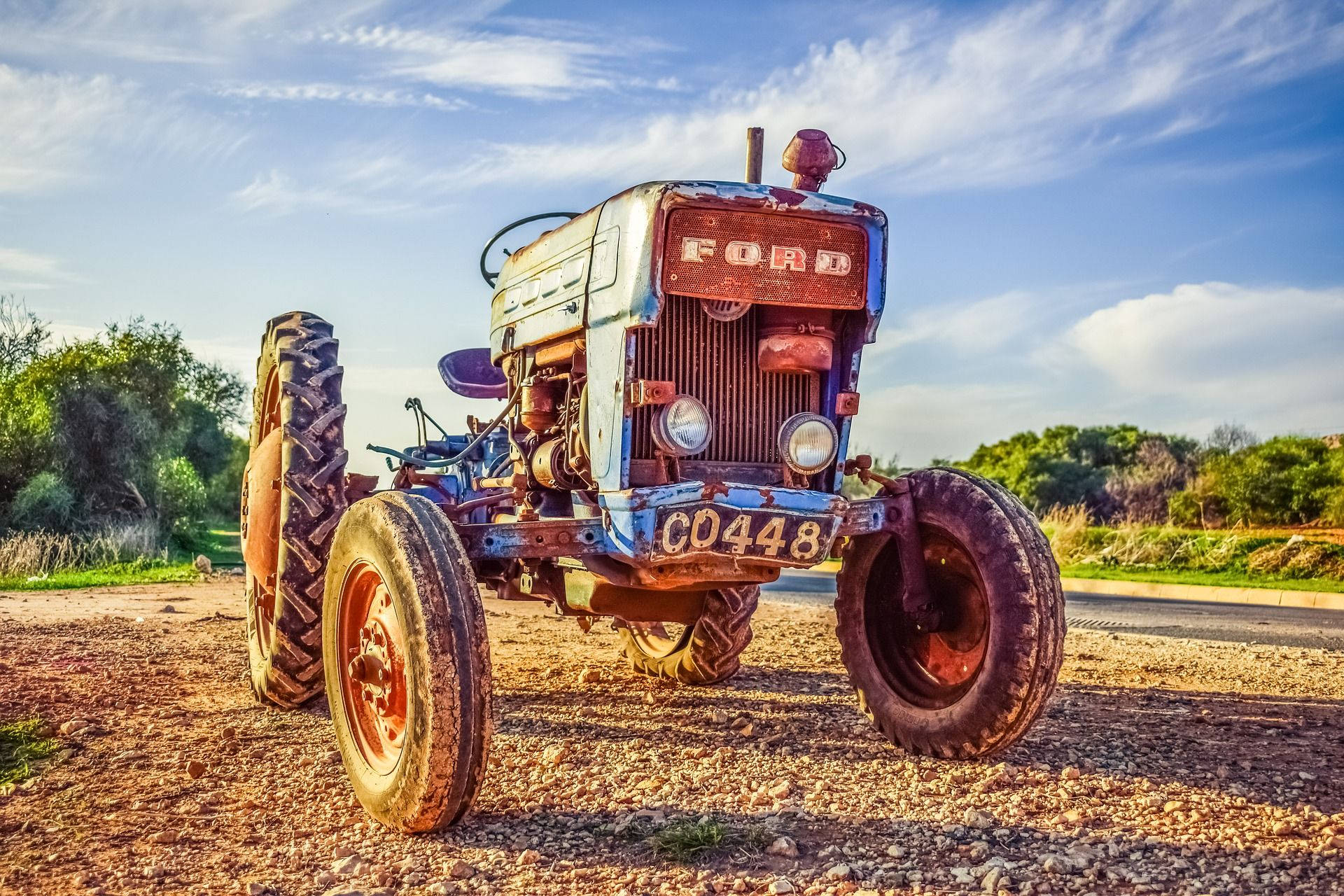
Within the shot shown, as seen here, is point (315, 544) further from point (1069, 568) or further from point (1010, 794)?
point (1069, 568)

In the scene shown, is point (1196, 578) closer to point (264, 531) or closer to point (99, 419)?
point (264, 531)

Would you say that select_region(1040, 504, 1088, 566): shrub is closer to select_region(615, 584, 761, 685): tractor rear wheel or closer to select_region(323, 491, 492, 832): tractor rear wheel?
select_region(615, 584, 761, 685): tractor rear wheel

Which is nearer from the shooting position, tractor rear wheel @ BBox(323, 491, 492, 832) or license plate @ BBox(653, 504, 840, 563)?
tractor rear wheel @ BBox(323, 491, 492, 832)

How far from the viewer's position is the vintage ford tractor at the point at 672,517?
411cm

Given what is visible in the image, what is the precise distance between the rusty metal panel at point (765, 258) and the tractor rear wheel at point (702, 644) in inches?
70.3

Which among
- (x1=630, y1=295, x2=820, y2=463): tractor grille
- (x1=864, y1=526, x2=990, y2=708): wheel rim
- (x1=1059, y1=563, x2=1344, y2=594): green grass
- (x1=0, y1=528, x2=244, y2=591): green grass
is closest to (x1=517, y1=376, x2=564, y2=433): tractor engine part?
(x1=630, y1=295, x2=820, y2=463): tractor grille

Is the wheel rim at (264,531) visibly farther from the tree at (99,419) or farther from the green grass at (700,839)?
the tree at (99,419)

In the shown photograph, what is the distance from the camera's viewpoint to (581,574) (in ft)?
17.0

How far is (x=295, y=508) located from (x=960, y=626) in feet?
10.4

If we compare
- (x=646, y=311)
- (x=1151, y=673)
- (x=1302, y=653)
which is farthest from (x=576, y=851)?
(x=1302, y=653)

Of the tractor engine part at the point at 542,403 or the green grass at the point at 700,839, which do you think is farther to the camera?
the tractor engine part at the point at 542,403

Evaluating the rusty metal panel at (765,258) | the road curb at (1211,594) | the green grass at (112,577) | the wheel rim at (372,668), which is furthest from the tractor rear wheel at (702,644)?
the road curb at (1211,594)

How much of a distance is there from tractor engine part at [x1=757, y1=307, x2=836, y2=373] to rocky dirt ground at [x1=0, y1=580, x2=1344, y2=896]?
1643 millimetres

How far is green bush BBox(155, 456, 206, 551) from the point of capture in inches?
824
